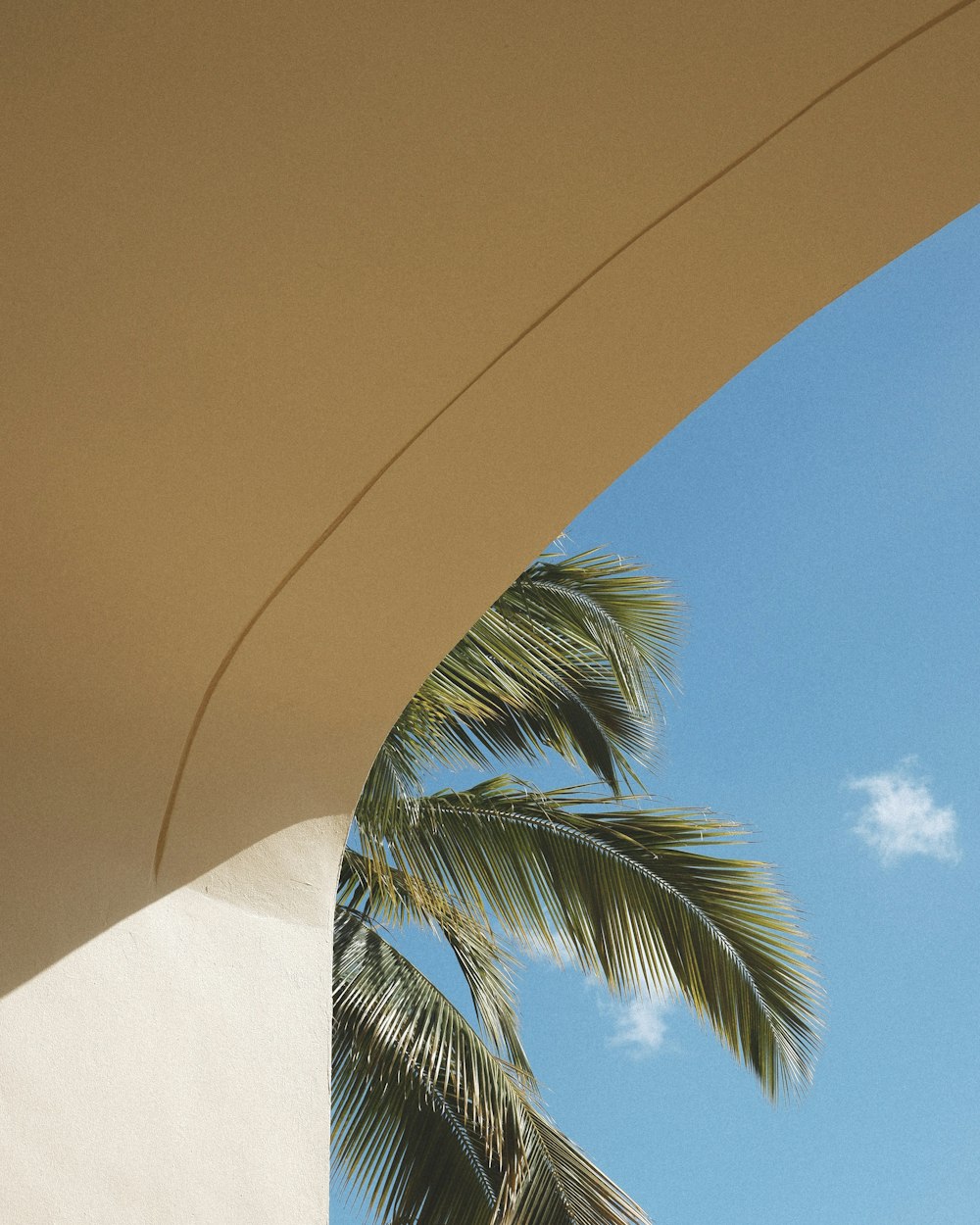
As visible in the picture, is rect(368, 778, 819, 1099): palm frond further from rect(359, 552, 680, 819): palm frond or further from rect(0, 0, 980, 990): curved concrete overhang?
rect(0, 0, 980, 990): curved concrete overhang

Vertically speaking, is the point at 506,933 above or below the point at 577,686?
below

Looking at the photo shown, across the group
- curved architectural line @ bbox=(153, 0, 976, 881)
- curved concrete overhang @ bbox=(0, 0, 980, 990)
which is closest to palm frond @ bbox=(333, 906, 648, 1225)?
curved concrete overhang @ bbox=(0, 0, 980, 990)

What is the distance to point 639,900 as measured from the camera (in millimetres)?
6684

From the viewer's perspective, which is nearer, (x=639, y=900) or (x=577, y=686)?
(x=639, y=900)

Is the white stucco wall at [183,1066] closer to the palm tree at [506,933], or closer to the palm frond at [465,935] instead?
the palm tree at [506,933]

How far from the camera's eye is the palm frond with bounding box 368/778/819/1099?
6.48 meters

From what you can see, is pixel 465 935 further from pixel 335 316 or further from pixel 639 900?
pixel 335 316

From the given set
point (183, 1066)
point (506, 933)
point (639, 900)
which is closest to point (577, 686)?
point (639, 900)

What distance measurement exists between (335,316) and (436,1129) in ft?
16.3

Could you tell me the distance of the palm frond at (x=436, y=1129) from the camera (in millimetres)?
Result: 6168

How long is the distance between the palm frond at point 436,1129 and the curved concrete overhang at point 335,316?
3.39 m

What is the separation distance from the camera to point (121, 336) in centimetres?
267

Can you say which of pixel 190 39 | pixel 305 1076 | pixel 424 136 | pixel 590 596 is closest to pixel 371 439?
pixel 424 136

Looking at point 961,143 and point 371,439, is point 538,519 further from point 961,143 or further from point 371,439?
point 961,143
